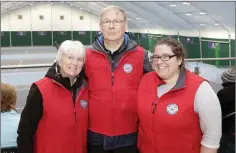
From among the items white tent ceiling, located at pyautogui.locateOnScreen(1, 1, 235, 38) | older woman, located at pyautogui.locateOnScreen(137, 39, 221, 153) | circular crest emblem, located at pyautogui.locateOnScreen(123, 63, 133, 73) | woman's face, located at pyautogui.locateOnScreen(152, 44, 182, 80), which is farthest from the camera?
white tent ceiling, located at pyautogui.locateOnScreen(1, 1, 235, 38)

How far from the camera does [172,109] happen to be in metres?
2.07

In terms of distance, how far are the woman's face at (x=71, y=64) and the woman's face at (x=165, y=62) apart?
55 centimetres

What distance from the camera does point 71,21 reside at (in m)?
23.6

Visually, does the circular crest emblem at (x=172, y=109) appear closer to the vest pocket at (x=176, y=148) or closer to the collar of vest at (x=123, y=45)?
the vest pocket at (x=176, y=148)

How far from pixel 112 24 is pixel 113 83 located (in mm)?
434

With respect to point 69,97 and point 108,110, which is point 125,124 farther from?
point 69,97

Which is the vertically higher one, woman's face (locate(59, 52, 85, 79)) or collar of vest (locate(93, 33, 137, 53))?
collar of vest (locate(93, 33, 137, 53))

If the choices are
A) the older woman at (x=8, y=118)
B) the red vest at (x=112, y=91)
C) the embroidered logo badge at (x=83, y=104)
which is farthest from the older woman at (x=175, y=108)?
the older woman at (x=8, y=118)

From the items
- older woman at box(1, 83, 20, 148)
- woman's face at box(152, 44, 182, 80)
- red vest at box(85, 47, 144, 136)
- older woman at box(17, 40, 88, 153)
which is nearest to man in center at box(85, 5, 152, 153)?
red vest at box(85, 47, 144, 136)

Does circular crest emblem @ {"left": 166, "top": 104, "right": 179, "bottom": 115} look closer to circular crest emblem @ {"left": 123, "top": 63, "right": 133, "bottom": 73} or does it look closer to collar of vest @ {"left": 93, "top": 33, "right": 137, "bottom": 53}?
circular crest emblem @ {"left": 123, "top": 63, "right": 133, "bottom": 73}

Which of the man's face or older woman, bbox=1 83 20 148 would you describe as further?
older woman, bbox=1 83 20 148

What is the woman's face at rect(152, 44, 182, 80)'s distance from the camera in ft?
7.04

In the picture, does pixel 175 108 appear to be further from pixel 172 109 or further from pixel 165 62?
pixel 165 62

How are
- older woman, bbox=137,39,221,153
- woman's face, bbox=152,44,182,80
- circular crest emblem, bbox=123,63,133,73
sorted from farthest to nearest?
circular crest emblem, bbox=123,63,133,73 < woman's face, bbox=152,44,182,80 < older woman, bbox=137,39,221,153
